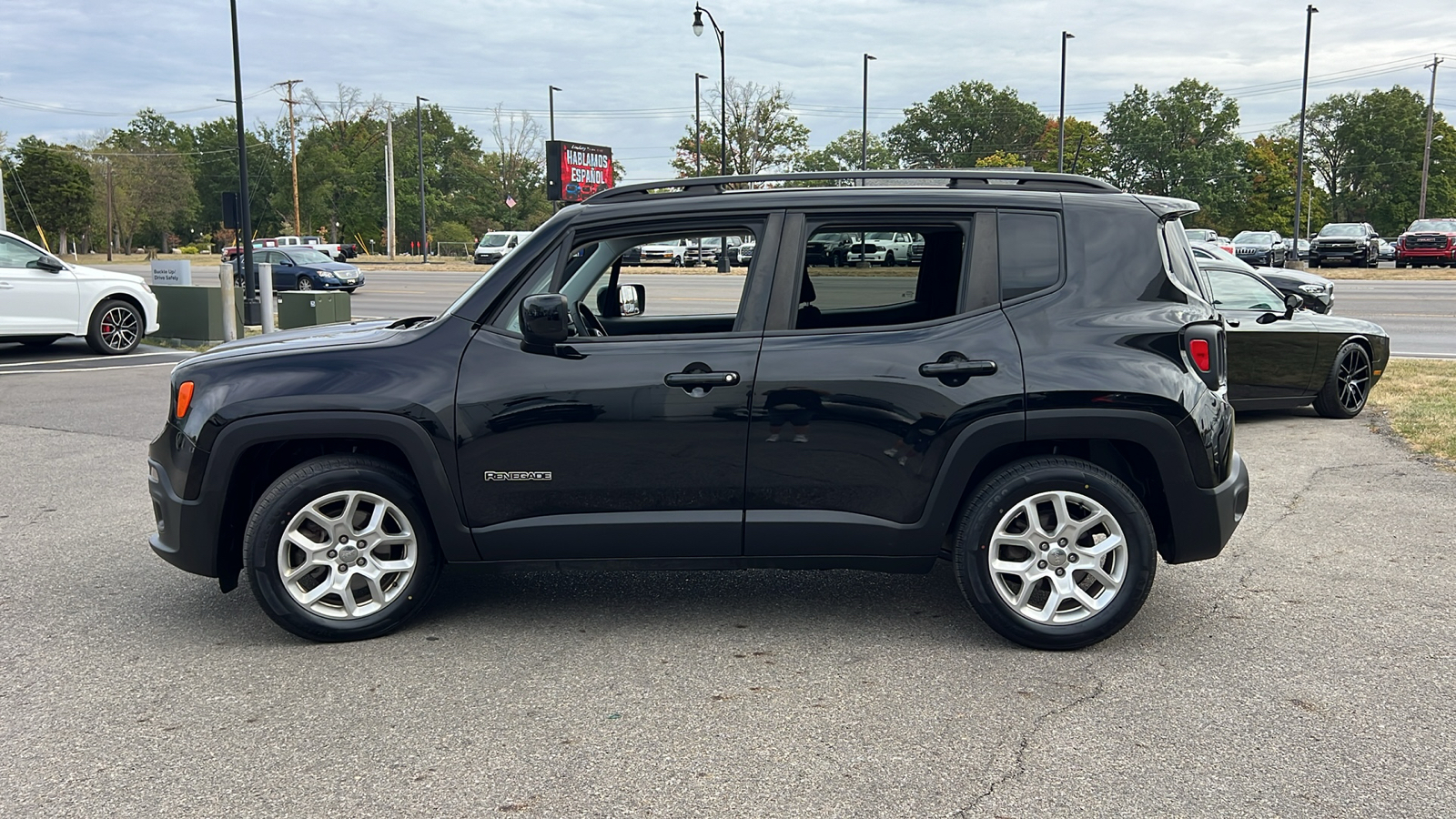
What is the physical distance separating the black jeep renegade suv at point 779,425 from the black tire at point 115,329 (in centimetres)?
1221

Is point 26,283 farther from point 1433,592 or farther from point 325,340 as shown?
point 1433,592

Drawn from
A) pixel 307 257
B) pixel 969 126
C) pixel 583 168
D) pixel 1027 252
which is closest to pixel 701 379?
pixel 1027 252

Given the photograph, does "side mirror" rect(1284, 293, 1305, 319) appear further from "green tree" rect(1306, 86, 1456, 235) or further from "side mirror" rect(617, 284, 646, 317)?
"green tree" rect(1306, 86, 1456, 235)

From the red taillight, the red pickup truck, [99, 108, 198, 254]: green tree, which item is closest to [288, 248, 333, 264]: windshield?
the red taillight

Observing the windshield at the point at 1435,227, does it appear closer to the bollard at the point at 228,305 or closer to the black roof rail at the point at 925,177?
the bollard at the point at 228,305

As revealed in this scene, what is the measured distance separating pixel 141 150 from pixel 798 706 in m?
125

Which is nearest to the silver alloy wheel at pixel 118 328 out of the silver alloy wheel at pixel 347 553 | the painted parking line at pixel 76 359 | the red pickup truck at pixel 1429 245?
the painted parking line at pixel 76 359

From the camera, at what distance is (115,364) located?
14.5 metres

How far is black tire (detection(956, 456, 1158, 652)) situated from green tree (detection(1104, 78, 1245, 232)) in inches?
3290

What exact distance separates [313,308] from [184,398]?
47.8 ft

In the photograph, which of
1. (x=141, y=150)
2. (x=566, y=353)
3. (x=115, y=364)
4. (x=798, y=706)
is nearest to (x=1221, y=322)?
(x=798, y=706)

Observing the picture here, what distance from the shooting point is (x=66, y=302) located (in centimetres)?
1473

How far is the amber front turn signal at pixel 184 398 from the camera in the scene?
4.54 meters

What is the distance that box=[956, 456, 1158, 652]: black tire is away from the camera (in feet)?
14.2
